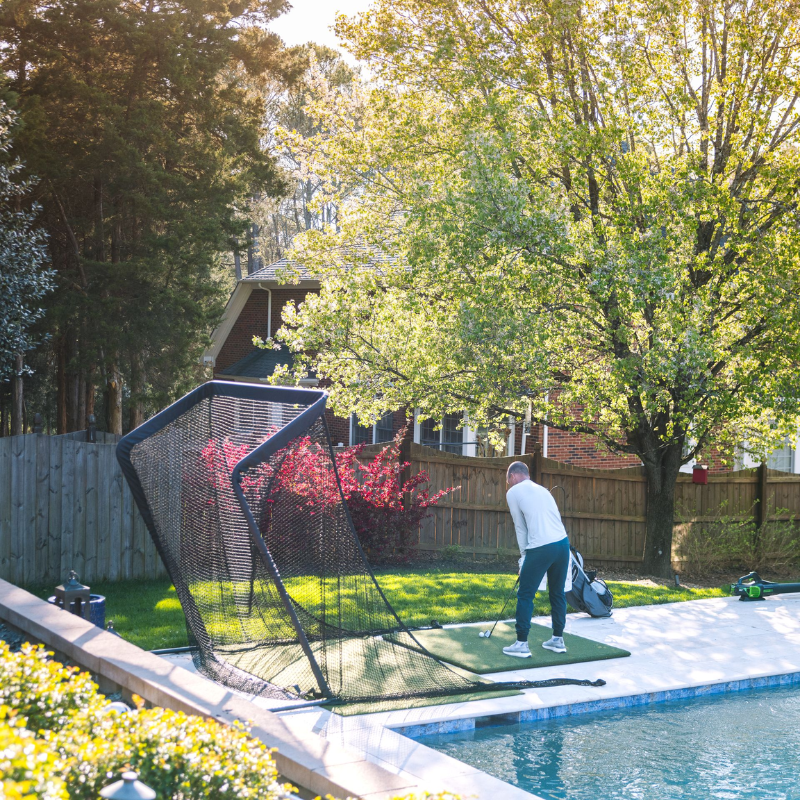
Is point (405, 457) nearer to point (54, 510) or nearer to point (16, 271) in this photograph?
point (54, 510)

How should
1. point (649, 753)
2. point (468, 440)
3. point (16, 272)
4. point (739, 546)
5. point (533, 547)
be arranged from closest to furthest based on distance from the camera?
point (649, 753) → point (533, 547) → point (739, 546) → point (16, 272) → point (468, 440)

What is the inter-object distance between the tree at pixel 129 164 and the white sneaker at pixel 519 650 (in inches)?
516

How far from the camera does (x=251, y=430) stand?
6.58 m

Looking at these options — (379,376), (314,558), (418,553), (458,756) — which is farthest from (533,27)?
(458,756)

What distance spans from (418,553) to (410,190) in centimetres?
543

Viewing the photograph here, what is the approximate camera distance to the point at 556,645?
319 inches

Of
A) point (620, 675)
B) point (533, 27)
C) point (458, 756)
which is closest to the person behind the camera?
point (458, 756)

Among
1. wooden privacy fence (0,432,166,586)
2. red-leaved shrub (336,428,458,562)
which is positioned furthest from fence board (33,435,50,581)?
red-leaved shrub (336,428,458,562)

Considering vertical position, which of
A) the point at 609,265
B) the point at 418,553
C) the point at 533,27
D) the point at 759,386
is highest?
the point at 533,27

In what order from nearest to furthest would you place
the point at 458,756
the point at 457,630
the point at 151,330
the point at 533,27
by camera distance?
the point at 458,756
the point at 457,630
the point at 533,27
the point at 151,330

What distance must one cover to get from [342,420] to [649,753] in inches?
604

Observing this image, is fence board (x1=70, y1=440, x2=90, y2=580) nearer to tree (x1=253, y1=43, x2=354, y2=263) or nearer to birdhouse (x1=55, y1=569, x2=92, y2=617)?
birdhouse (x1=55, y1=569, x2=92, y2=617)

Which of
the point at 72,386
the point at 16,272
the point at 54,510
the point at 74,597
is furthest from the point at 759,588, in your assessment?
the point at 72,386

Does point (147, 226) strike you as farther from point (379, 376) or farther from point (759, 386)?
point (759, 386)
